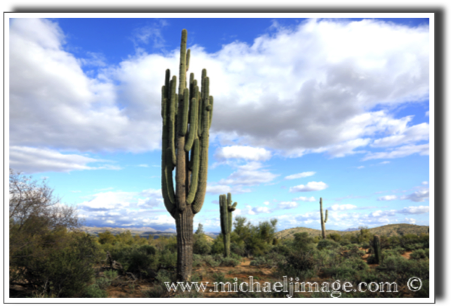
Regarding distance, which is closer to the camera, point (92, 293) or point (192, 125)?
point (92, 293)

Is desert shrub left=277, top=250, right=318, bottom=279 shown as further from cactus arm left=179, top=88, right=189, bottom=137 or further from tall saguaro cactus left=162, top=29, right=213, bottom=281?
cactus arm left=179, top=88, right=189, bottom=137

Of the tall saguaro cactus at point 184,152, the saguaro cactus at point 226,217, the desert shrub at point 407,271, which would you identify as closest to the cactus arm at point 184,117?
the tall saguaro cactus at point 184,152

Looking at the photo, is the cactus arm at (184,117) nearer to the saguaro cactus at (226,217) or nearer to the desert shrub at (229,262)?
the saguaro cactus at (226,217)

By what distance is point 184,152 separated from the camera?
10.1 meters

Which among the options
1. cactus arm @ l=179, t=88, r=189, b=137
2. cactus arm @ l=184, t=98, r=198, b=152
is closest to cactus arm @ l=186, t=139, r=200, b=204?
cactus arm @ l=184, t=98, r=198, b=152

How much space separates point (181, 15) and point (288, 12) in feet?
7.99

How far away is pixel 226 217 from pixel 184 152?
7720 mm

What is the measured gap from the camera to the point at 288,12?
574cm

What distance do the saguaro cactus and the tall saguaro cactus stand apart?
266 inches

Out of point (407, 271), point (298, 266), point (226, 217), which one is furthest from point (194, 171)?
point (407, 271)

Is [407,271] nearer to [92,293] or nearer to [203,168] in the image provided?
[203,168]

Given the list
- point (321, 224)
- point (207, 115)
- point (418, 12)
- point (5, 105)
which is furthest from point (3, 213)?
Answer: point (321, 224)

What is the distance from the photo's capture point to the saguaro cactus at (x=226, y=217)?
1622cm

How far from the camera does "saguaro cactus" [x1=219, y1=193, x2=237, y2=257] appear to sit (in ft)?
53.2
